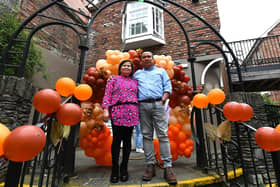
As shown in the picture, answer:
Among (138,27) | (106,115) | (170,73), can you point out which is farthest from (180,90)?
(138,27)

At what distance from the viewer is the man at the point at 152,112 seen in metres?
1.75

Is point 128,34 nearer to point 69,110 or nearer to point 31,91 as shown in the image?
point 31,91

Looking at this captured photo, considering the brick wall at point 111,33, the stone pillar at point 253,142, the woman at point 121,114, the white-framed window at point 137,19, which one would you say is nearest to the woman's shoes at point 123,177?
the woman at point 121,114

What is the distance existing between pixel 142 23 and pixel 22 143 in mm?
6044

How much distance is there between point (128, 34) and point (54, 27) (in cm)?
267

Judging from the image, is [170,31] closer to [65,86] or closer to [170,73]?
[170,73]

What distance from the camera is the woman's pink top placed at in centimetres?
169

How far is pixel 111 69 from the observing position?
228 cm

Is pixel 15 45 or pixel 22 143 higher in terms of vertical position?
pixel 15 45

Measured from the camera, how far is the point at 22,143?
0.75 meters

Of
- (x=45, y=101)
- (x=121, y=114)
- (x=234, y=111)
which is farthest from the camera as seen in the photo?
(x=121, y=114)

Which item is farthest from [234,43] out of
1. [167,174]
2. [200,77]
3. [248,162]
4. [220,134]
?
[167,174]

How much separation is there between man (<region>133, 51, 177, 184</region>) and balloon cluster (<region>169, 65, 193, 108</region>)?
0.50 metres

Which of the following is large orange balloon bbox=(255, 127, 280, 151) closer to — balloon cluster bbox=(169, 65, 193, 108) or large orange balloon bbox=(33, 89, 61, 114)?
balloon cluster bbox=(169, 65, 193, 108)
